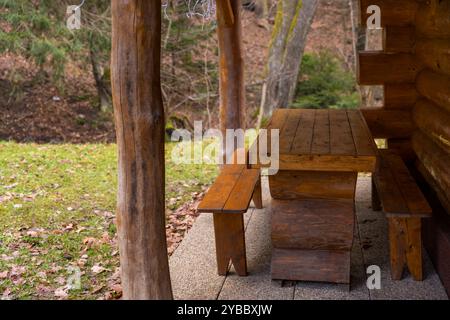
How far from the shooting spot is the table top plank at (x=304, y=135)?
4574mm

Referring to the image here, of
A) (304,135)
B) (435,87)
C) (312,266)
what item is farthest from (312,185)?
(435,87)

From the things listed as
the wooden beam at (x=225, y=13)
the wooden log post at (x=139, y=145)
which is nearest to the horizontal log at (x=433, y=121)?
the wooden beam at (x=225, y=13)

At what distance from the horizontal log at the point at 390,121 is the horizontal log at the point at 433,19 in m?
1.12

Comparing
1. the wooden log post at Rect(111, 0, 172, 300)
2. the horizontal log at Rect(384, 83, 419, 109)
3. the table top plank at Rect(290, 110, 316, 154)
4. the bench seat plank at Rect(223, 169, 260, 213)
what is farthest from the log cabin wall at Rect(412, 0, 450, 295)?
the wooden log post at Rect(111, 0, 172, 300)

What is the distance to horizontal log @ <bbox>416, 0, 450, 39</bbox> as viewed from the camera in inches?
201

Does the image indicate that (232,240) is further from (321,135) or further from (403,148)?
(403,148)

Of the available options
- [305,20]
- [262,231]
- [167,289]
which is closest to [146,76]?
[167,289]

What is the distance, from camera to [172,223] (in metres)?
7.07

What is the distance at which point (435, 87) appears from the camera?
18.9ft

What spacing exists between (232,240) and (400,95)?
3.39 m

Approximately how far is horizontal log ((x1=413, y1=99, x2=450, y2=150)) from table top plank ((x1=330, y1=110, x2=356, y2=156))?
832 mm

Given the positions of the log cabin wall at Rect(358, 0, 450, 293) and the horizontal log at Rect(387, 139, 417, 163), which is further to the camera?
the horizontal log at Rect(387, 139, 417, 163)

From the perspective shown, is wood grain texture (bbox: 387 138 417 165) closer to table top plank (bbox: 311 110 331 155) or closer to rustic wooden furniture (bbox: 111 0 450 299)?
rustic wooden furniture (bbox: 111 0 450 299)

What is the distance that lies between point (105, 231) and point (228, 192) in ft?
6.52
